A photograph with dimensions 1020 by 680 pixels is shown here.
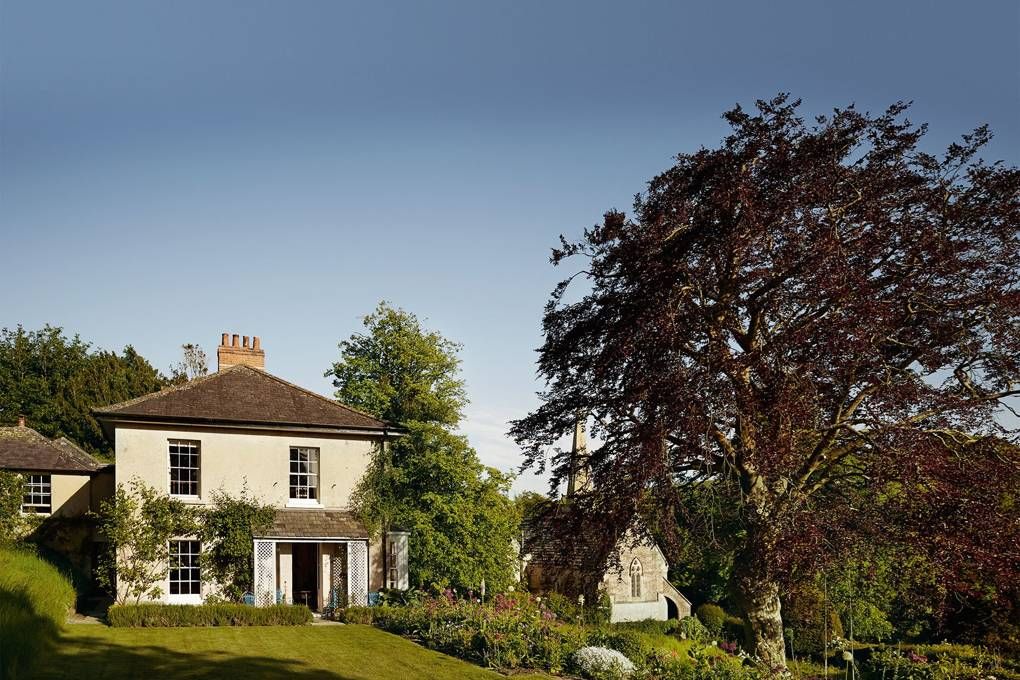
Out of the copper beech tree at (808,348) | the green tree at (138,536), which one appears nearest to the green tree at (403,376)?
the green tree at (138,536)

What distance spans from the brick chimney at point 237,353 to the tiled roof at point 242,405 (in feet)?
2.39

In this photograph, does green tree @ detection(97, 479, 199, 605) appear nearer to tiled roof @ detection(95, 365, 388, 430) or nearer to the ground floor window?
the ground floor window

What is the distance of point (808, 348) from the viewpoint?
1556cm

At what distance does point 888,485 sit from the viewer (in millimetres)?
17484

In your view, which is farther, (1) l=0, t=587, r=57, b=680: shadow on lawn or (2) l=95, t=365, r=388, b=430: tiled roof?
(2) l=95, t=365, r=388, b=430: tiled roof

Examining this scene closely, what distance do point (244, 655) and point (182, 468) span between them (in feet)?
33.0

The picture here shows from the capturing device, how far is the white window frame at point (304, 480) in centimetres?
3212

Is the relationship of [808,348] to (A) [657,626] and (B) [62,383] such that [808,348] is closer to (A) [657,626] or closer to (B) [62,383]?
(A) [657,626]

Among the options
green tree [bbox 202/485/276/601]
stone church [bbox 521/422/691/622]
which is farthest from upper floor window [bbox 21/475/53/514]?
stone church [bbox 521/422/691/622]

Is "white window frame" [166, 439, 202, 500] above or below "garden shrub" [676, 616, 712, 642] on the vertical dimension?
above

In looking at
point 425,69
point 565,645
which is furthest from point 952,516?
point 425,69

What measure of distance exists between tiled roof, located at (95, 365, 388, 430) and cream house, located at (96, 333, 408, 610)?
0.04m

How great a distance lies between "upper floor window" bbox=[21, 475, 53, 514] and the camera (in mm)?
35531

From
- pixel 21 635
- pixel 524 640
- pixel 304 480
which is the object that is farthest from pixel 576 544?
pixel 304 480
